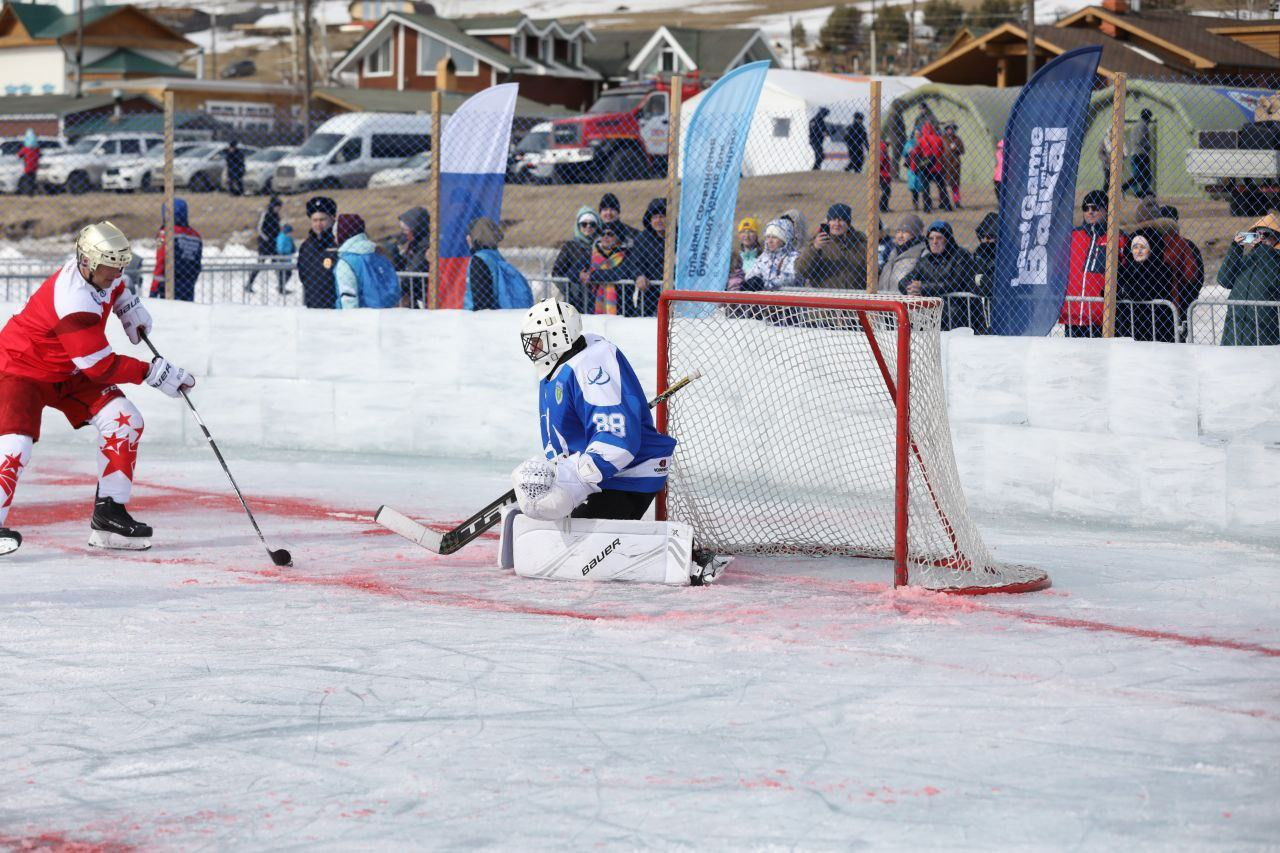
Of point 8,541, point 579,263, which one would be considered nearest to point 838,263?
point 579,263

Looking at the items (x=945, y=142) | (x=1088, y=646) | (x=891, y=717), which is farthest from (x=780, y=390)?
(x=945, y=142)

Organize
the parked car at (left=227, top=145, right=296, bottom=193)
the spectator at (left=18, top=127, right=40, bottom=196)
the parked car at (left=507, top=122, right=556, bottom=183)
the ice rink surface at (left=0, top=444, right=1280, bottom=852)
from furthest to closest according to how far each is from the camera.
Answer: the spectator at (left=18, top=127, right=40, bottom=196) < the parked car at (left=227, top=145, right=296, bottom=193) < the parked car at (left=507, top=122, right=556, bottom=183) < the ice rink surface at (left=0, top=444, right=1280, bottom=852)

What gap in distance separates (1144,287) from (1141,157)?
2.22 meters

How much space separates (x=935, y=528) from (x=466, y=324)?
4328mm

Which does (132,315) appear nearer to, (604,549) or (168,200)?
(604,549)

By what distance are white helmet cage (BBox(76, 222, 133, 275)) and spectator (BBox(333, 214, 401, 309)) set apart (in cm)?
387

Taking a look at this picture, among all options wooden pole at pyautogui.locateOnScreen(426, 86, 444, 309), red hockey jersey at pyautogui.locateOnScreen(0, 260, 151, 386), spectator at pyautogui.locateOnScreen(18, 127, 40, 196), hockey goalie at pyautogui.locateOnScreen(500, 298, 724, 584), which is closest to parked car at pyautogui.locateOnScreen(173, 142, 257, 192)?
spectator at pyautogui.locateOnScreen(18, 127, 40, 196)

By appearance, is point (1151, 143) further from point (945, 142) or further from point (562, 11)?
point (562, 11)

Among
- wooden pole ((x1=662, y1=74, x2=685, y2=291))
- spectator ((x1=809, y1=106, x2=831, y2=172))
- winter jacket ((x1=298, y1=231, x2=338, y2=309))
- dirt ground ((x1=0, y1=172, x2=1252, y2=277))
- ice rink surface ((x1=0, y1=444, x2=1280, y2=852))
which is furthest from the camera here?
spectator ((x1=809, y1=106, x2=831, y2=172))

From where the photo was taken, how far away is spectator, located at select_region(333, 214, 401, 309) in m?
11.4

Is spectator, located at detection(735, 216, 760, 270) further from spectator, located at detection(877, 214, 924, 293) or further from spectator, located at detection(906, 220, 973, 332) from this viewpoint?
spectator, located at detection(906, 220, 973, 332)

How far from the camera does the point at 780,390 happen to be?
915 centimetres

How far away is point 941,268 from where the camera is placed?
10.1 metres

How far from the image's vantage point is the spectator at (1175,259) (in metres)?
9.37
